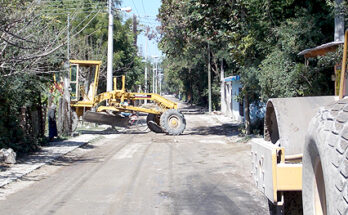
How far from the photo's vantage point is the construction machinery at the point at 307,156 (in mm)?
2674

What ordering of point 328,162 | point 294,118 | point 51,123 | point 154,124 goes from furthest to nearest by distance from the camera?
point 154,124, point 51,123, point 294,118, point 328,162

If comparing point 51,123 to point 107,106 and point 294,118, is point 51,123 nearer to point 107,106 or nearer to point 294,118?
point 107,106

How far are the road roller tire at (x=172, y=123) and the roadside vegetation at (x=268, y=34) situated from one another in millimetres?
3458

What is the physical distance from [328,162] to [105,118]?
21.4 meters

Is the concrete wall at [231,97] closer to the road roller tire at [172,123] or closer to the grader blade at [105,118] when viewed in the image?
the road roller tire at [172,123]

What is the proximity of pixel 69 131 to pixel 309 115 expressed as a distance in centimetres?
1836

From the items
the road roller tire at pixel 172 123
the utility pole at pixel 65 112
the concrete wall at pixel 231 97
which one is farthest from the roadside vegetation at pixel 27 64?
the concrete wall at pixel 231 97

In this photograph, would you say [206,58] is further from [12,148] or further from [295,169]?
[295,169]

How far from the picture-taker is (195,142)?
66.7 feet

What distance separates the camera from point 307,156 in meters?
3.51

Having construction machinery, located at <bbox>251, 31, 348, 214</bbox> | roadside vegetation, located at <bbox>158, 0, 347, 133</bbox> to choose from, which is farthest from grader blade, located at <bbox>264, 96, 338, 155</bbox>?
roadside vegetation, located at <bbox>158, 0, 347, 133</bbox>

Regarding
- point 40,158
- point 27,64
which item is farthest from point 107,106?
point 27,64

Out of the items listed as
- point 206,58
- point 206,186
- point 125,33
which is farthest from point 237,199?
point 206,58

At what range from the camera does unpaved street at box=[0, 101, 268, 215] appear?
25.6 ft
